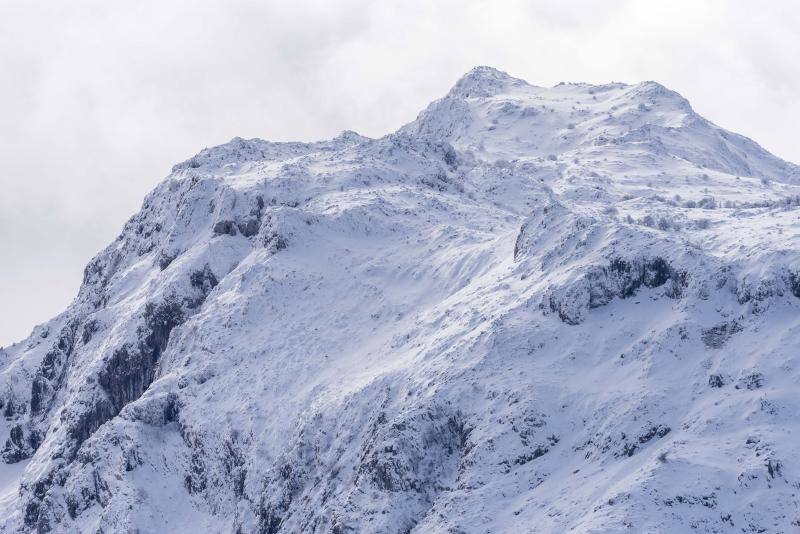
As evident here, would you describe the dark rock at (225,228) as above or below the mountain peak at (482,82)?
below

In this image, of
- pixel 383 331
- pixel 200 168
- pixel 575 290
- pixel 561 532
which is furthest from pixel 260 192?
pixel 561 532

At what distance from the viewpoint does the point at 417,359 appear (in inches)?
2475

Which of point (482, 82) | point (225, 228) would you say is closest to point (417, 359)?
point (225, 228)

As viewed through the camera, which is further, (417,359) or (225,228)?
(225,228)

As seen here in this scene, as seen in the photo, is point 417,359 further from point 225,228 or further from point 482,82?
point 482,82

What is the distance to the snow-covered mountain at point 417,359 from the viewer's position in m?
49.4

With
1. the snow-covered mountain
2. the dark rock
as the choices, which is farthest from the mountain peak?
the dark rock

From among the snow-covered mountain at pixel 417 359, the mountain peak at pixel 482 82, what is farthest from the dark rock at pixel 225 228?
the mountain peak at pixel 482 82

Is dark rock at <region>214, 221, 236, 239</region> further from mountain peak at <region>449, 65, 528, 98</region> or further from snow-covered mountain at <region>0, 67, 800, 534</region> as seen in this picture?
mountain peak at <region>449, 65, 528, 98</region>

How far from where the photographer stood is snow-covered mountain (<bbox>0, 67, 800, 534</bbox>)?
49.4 meters

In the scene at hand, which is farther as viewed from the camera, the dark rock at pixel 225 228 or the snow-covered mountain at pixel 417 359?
the dark rock at pixel 225 228

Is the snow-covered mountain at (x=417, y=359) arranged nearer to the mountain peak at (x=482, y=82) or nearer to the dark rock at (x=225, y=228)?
Answer: the dark rock at (x=225, y=228)

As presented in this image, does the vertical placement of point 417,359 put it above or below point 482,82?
below

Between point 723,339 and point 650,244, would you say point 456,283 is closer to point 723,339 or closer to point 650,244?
point 650,244
